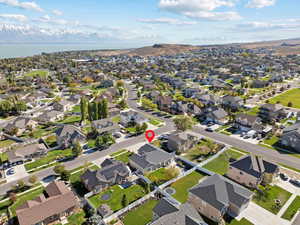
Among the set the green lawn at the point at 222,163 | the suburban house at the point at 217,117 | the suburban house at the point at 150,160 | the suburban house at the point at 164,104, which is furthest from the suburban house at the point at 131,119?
the green lawn at the point at 222,163

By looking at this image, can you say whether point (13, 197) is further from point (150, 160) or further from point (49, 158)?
point (150, 160)

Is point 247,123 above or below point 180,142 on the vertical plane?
below

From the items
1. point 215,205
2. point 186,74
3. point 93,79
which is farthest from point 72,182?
point 186,74

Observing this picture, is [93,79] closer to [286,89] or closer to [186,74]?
[186,74]

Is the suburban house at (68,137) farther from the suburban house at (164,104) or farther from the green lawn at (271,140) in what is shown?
the green lawn at (271,140)

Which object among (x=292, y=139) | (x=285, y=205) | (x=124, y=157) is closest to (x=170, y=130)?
(x=124, y=157)

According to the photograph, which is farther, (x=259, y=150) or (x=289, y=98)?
(x=289, y=98)
